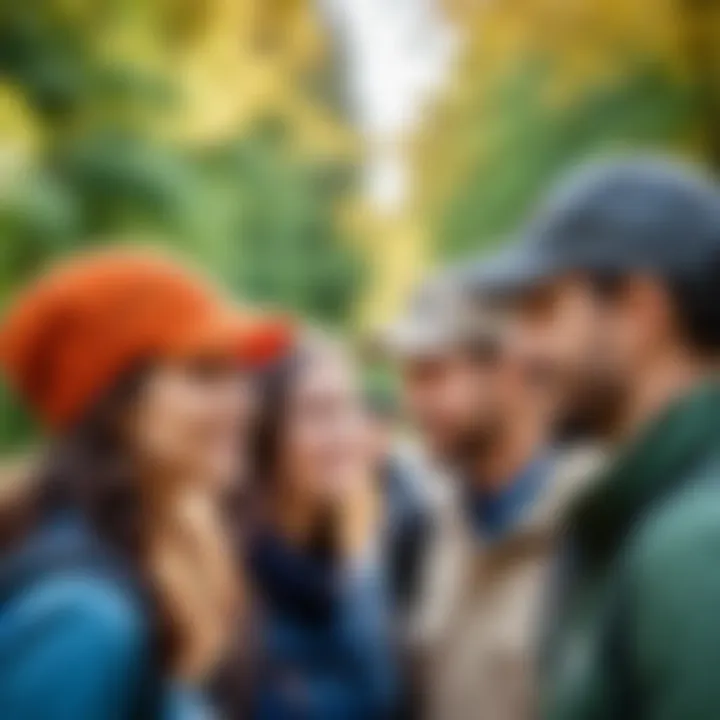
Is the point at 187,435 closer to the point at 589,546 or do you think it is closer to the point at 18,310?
the point at 18,310

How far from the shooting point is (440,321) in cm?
113

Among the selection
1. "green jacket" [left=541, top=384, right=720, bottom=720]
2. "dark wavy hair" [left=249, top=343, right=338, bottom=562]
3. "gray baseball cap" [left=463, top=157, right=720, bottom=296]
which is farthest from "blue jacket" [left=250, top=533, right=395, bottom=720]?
"gray baseball cap" [left=463, top=157, right=720, bottom=296]

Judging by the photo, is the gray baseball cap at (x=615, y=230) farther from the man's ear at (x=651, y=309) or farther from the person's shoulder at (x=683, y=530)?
the person's shoulder at (x=683, y=530)

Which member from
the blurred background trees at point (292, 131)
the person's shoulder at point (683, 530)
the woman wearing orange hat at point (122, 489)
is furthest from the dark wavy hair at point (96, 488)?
the person's shoulder at point (683, 530)

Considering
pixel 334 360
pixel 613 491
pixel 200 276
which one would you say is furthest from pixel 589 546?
pixel 200 276

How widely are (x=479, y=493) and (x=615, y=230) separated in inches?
8.6

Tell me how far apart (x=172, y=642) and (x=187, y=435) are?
0.15 metres

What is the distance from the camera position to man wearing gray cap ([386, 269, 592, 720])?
1.06 meters

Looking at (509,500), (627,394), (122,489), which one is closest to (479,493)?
(509,500)

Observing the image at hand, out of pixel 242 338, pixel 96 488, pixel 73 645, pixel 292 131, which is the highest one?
pixel 292 131

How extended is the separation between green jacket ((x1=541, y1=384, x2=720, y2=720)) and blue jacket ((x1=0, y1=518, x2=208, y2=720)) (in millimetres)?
266

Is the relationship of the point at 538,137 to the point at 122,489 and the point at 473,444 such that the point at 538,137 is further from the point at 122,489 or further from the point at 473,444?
the point at 122,489

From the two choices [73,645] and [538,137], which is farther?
[538,137]

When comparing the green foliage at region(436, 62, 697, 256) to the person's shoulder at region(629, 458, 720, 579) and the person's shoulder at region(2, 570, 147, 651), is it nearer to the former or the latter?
the person's shoulder at region(629, 458, 720, 579)
